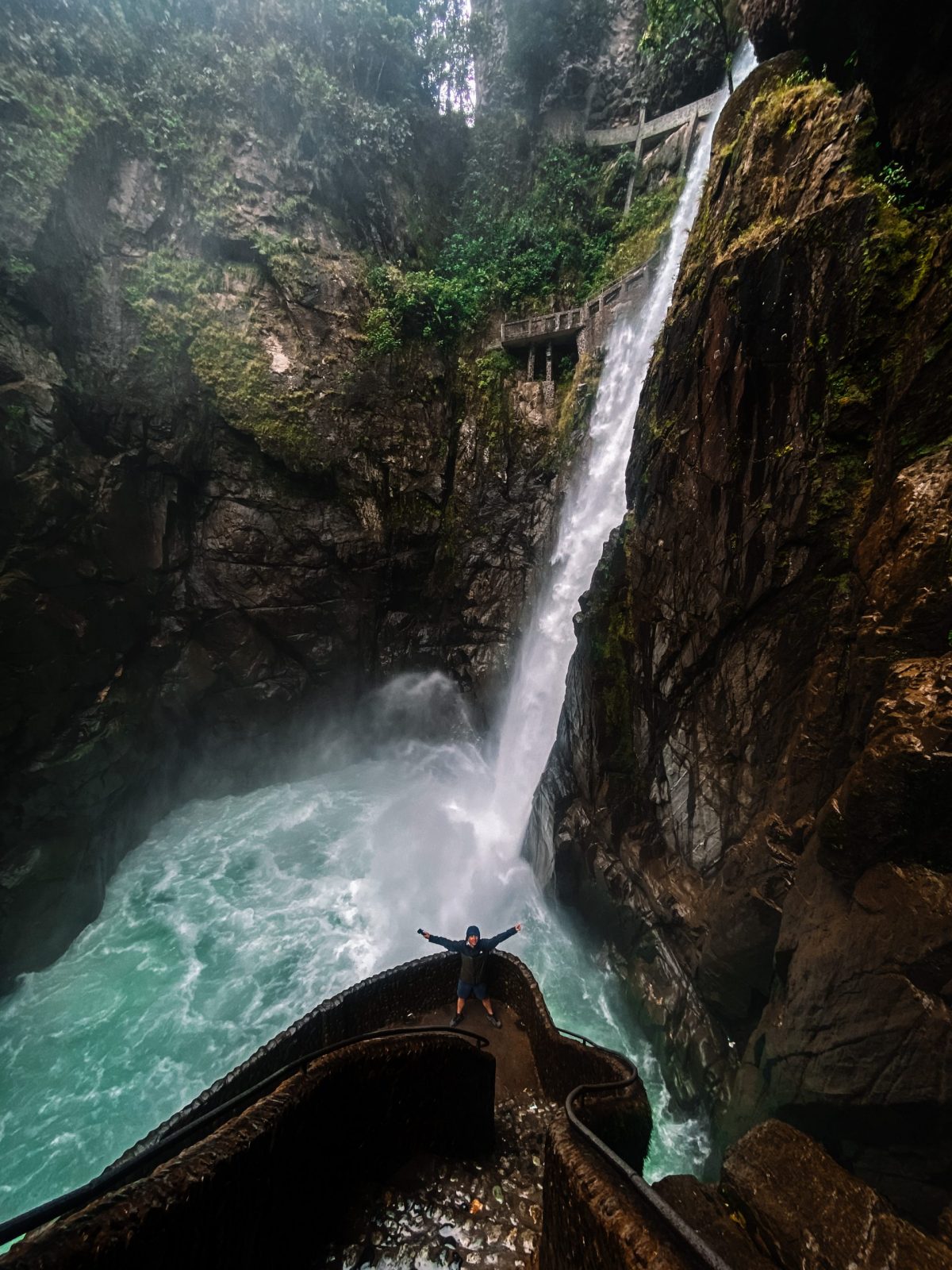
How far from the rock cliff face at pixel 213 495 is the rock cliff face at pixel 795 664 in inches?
337

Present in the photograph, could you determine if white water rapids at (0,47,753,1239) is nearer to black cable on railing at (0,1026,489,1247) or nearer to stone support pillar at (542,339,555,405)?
stone support pillar at (542,339,555,405)

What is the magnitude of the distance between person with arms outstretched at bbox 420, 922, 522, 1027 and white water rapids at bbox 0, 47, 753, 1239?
3.23 m

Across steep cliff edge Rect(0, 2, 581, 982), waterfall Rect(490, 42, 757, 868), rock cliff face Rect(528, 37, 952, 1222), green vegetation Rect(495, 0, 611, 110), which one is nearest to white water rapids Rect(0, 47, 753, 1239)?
waterfall Rect(490, 42, 757, 868)

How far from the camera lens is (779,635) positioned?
700cm

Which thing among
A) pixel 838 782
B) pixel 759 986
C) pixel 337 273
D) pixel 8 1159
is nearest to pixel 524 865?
pixel 759 986

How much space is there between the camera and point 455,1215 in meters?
4.40

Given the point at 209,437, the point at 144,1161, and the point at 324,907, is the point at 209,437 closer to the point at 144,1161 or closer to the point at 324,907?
the point at 324,907

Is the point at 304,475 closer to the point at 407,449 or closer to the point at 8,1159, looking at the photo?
the point at 407,449

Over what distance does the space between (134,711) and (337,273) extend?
1453cm

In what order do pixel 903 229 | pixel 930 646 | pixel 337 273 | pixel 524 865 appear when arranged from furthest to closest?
pixel 337 273 < pixel 524 865 < pixel 903 229 < pixel 930 646

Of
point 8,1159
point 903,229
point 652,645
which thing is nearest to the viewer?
point 903,229

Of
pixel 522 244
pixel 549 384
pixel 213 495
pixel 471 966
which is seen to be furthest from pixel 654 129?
pixel 471 966

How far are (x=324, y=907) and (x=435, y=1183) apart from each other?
26.0 feet

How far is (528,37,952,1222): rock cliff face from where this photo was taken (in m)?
4.88
